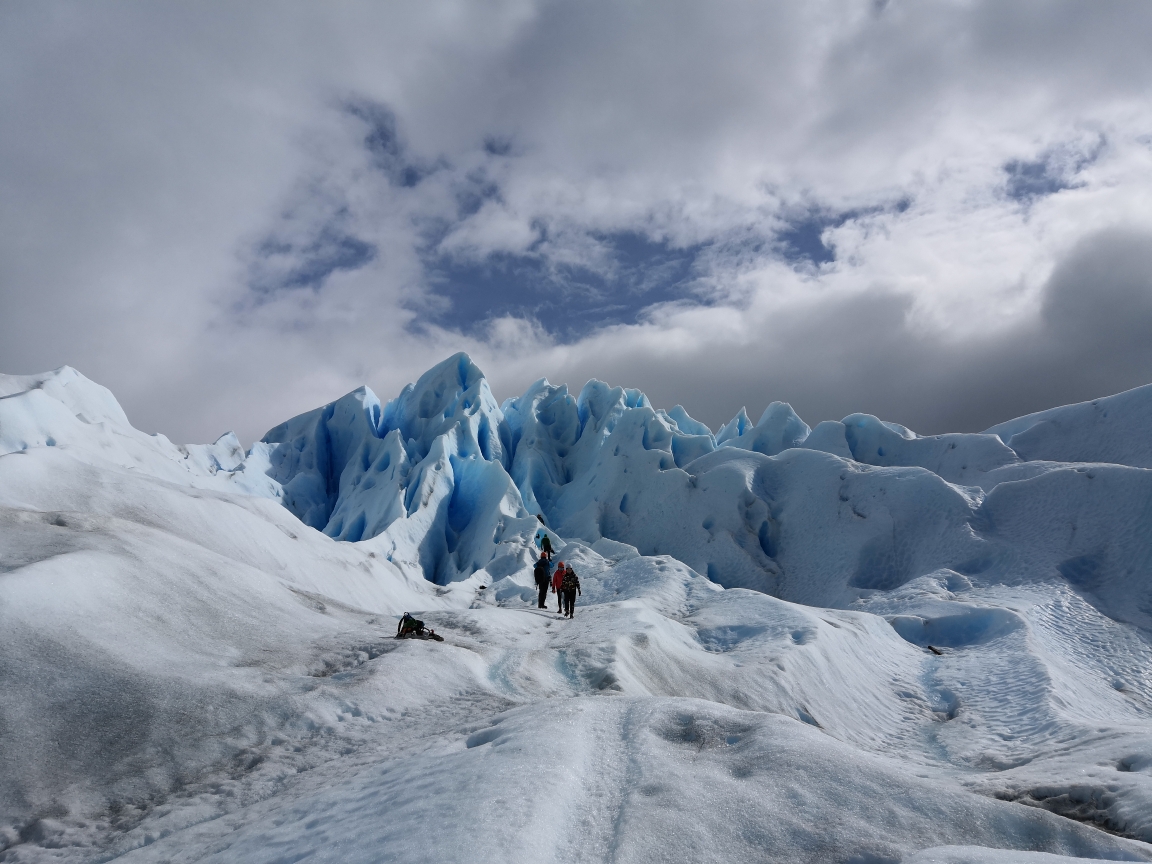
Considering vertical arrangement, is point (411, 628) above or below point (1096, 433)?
below

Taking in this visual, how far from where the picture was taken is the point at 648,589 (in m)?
17.2

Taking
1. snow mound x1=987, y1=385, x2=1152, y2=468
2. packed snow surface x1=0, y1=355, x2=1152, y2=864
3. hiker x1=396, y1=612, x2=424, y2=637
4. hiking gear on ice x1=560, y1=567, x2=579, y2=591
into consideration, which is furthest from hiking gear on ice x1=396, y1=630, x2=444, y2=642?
snow mound x1=987, y1=385, x2=1152, y2=468

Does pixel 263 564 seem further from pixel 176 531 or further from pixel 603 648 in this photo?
pixel 603 648

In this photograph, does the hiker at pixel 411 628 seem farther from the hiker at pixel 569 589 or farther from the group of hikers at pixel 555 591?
the hiker at pixel 569 589

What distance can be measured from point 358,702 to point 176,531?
6412mm

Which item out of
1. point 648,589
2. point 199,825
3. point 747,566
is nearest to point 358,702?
point 199,825

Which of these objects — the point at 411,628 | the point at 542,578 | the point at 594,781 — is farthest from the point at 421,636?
the point at 542,578

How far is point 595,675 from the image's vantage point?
8.22 m

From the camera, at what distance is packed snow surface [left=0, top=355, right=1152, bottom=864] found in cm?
388

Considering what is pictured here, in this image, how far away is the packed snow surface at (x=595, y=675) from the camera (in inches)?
153

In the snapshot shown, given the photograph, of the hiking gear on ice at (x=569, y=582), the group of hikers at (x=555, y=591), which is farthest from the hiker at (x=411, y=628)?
the hiking gear on ice at (x=569, y=582)

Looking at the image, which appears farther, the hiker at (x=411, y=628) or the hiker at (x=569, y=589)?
the hiker at (x=569, y=589)

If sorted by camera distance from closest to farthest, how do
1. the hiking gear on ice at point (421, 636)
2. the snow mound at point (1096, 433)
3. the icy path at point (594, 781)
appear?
the icy path at point (594, 781) < the hiking gear on ice at point (421, 636) < the snow mound at point (1096, 433)

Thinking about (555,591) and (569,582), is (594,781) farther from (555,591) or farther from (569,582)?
(555,591)
